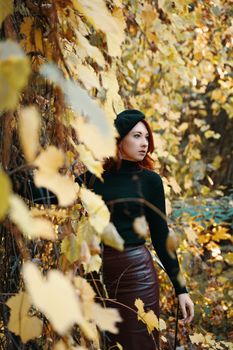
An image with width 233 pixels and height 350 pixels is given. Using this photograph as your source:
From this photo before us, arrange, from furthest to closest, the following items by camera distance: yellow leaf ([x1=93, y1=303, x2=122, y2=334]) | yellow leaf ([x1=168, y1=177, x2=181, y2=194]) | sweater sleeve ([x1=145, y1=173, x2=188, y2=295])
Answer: yellow leaf ([x1=168, y1=177, x2=181, y2=194]), sweater sleeve ([x1=145, y1=173, x2=188, y2=295]), yellow leaf ([x1=93, y1=303, x2=122, y2=334])

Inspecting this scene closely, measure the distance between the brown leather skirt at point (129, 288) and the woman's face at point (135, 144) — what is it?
0.36 metres

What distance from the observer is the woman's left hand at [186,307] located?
73.9 inches

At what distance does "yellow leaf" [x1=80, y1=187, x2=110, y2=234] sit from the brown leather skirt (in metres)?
0.92

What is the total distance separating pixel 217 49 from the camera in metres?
4.21

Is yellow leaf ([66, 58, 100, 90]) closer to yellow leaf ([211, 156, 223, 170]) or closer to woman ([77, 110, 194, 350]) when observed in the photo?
woman ([77, 110, 194, 350])

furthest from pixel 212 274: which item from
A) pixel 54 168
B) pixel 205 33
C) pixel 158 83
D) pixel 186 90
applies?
pixel 54 168

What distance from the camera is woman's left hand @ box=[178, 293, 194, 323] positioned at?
188 cm

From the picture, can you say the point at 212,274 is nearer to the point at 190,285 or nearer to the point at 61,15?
the point at 190,285

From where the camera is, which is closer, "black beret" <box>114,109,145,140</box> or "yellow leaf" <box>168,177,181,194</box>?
"black beret" <box>114,109,145,140</box>

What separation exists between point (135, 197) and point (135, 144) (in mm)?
211

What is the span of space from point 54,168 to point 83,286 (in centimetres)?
40

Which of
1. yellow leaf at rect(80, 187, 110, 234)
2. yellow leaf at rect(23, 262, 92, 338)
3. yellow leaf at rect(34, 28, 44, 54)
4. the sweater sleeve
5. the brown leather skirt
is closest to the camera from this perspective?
yellow leaf at rect(23, 262, 92, 338)

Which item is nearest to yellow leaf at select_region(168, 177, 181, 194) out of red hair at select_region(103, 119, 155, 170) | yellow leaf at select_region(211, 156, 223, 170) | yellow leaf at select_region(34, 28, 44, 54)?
red hair at select_region(103, 119, 155, 170)

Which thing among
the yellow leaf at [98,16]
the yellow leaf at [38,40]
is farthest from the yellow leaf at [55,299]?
the yellow leaf at [38,40]
